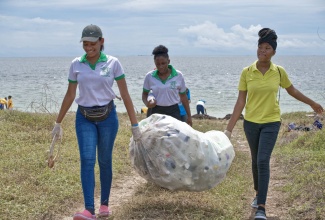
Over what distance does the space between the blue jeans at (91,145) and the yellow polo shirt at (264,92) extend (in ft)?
4.62

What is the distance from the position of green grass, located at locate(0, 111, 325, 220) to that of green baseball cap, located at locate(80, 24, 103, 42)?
1750 millimetres

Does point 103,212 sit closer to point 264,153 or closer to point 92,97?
point 92,97

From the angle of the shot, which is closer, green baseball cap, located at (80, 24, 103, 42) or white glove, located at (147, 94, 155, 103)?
green baseball cap, located at (80, 24, 103, 42)

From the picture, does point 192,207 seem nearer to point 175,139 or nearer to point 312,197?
point 175,139

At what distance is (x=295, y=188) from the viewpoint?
5910 millimetres

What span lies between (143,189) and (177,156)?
58.8 inches

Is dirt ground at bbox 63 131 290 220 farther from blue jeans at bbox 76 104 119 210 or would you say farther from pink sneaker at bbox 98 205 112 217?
blue jeans at bbox 76 104 119 210

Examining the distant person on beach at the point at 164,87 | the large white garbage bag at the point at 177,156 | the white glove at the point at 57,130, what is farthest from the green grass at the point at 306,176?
the white glove at the point at 57,130

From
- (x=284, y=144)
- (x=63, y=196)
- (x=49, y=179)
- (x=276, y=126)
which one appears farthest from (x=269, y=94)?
(x=284, y=144)

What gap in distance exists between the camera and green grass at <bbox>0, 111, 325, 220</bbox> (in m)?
5.05

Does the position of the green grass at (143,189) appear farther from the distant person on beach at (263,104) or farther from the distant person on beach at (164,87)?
the distant person on beach at (164,87)

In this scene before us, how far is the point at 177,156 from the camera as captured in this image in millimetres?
4770

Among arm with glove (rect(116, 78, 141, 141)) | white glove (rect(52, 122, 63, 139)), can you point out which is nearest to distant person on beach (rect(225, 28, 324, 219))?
arm with glove (rect(116, 78, 141, 141))

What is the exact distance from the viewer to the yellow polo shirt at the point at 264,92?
16.3 feet
